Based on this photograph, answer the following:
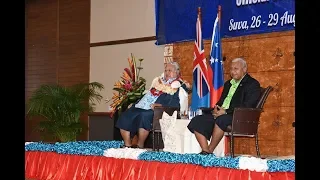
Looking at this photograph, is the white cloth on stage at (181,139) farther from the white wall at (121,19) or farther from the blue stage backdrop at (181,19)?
the white wall at (121,19)

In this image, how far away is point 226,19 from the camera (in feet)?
22.3

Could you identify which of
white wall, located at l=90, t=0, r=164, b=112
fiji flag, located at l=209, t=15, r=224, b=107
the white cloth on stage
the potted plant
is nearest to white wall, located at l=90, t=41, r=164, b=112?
white wall, located at l=90, t=0, r=164, b=112

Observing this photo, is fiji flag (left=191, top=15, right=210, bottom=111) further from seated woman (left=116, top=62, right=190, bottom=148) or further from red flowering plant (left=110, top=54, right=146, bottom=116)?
red flowering plant (left=110, top=54, right=146, bottom=116)

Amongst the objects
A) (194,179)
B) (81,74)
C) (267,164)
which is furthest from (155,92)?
(81,74)

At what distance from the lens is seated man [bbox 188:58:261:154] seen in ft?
17.3

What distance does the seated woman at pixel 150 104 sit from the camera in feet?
20.3

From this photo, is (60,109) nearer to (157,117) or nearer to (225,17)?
(157,117)

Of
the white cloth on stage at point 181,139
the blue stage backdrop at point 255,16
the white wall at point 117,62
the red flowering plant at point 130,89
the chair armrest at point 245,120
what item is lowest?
the white cloth on stage at point 181,139

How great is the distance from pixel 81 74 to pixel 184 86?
339 cm

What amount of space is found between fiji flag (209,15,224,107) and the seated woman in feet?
0.98

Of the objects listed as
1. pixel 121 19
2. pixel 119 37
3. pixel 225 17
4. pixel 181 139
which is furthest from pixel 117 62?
pixel 181 139

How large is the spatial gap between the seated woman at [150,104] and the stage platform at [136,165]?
56 centimetres

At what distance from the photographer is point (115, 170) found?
Result: 215 inches

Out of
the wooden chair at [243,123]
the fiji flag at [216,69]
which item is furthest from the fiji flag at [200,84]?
the wooden chair at [243,123]
